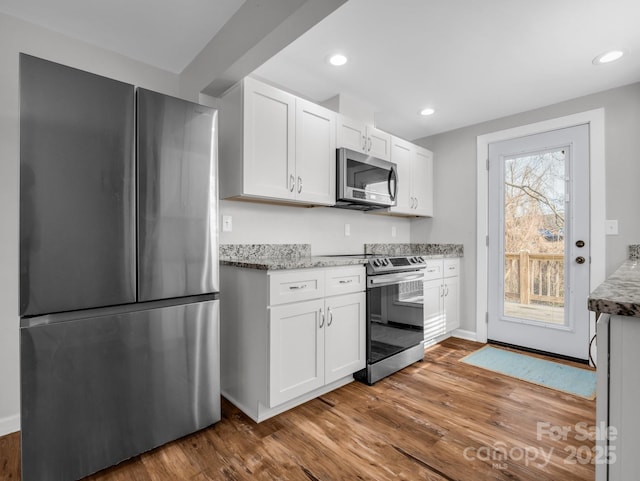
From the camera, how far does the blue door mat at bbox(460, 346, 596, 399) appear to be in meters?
2.38

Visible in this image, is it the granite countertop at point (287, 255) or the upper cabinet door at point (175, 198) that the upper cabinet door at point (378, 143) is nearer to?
the granite countertop at point (287, 255)

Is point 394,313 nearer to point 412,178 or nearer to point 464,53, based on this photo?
point 412,178

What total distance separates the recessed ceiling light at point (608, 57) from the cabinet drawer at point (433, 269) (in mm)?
1924

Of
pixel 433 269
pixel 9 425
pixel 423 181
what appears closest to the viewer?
pixel 9 425

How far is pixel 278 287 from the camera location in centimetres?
189

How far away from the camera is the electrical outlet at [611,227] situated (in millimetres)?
2703

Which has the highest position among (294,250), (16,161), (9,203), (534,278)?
(16,161)

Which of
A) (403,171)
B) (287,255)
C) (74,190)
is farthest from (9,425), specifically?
(403,171)

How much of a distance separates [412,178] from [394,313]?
5.35 feet

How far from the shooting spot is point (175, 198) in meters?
1.70

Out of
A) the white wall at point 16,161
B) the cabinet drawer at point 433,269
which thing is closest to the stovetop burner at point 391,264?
the cabinet drawer at point 433,269

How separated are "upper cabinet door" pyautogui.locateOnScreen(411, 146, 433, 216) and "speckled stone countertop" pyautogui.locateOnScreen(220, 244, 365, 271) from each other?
1.47 meters

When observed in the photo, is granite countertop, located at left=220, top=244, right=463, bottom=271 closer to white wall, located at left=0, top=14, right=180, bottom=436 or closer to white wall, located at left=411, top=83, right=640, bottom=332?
white wall, located at left=411, top=83, right=640, bottom=332

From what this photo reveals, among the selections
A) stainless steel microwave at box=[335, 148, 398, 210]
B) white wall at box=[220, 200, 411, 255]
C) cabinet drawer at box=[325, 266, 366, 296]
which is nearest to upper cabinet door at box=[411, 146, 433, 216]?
white wall at box=[220, 200, 411, 255]
